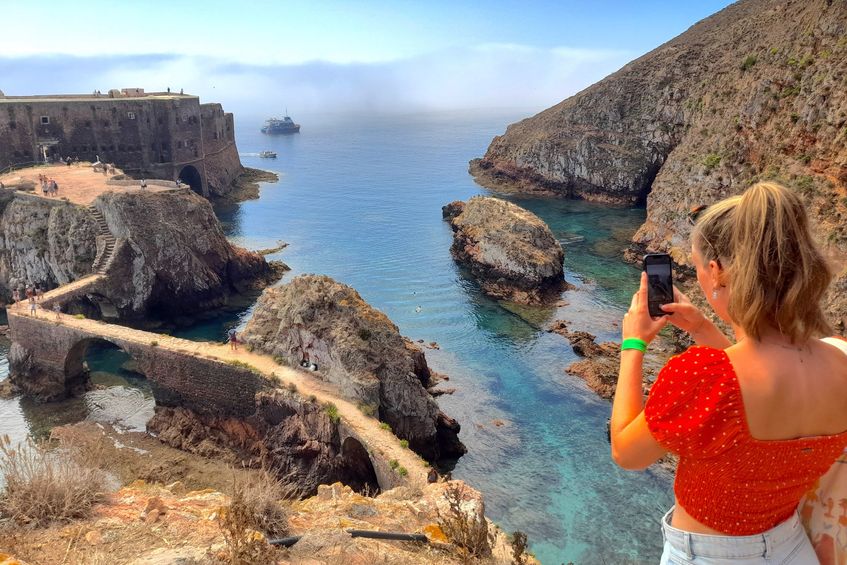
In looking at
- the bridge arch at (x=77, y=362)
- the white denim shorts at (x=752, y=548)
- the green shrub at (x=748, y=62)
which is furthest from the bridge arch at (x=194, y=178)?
the white denim shorts at (x=752, y=548)

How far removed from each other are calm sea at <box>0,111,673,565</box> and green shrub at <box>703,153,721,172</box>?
28.2ft

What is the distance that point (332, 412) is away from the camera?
1995 centimetres

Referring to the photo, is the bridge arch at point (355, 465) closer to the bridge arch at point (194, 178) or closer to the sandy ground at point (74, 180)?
the sandy ground at point (74, 180)

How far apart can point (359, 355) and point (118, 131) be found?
145 feet

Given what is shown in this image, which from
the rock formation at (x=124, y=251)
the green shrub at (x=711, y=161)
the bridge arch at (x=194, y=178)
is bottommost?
the rock formation at (x=124, y=251)

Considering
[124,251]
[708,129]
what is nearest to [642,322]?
[124,251]

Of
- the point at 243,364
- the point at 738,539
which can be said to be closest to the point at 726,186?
the point at 243,364

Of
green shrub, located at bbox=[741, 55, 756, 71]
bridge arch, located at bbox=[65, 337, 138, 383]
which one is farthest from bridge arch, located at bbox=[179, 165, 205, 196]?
green shrub, located at bbox=[741, 55, 756, 71]

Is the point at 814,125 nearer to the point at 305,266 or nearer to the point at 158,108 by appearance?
the point at 305,266

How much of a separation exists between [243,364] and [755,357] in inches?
835

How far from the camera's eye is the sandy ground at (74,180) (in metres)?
38.6

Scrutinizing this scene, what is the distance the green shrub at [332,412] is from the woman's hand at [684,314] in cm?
1686

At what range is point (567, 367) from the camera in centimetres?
2892

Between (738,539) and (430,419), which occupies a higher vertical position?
(738,539)
